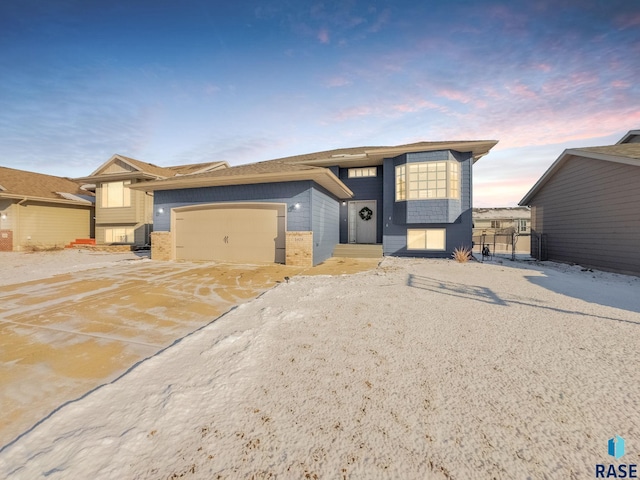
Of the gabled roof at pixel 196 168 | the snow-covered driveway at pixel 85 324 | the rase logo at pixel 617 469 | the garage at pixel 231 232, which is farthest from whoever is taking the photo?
the gabled roof at pixel 196 168

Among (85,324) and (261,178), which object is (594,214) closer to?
(261,178)

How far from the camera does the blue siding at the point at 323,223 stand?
407 inches

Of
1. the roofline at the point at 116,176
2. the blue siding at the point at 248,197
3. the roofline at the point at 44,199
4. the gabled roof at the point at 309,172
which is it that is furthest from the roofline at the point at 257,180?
the roofline at the point at 44,199

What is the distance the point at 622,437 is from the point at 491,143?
487 inches

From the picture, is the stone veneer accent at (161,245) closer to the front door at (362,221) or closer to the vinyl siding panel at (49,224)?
the front door at (362,221)

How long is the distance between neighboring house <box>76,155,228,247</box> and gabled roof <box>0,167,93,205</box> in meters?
2.35

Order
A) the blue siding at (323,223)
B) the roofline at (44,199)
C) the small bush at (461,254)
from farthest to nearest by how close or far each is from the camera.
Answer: the roofline at (44,199) < the small bush at (461,254) < the blue siding at (323,223)

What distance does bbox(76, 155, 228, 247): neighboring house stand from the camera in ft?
56.0

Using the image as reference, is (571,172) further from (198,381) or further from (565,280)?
(198,381)

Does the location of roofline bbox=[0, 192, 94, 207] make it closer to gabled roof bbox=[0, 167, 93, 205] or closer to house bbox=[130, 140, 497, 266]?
gabled roof bbox=[0, 167, 93, 205]

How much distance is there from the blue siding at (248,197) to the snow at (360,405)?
640cm

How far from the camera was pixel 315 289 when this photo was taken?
6109mm

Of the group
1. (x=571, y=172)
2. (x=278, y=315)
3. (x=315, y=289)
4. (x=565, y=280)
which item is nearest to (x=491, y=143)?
(x=571, y=172)
